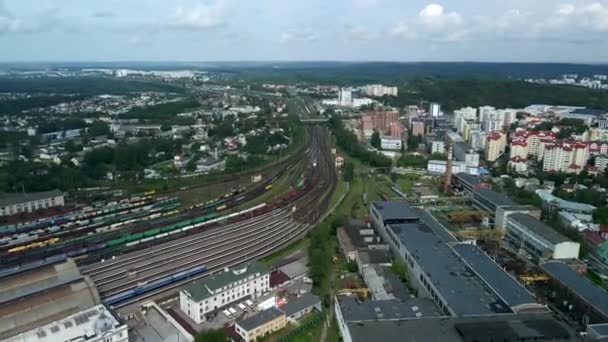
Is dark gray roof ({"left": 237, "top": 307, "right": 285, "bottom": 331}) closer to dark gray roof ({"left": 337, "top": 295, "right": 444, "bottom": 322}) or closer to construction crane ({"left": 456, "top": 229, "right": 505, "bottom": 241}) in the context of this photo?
dark gray roof ({"left": 337, "top": 295, "right": 444, "bottom": 322})

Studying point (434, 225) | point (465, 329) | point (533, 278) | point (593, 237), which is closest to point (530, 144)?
point (593, 237)

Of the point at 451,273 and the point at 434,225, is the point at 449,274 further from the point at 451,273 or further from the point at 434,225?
the point at 434,225

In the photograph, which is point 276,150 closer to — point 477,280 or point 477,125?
point 477,125

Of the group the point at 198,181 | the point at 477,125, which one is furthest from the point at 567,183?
the point at 198,181

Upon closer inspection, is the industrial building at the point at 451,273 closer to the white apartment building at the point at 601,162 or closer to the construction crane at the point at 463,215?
the construction crane at the point at 463,215

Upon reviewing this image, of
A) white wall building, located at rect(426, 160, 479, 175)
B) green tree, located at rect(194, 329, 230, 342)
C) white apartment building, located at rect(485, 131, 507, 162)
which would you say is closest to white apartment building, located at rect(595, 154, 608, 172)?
white apartment building, located at rect(485, 131, 507, 162)

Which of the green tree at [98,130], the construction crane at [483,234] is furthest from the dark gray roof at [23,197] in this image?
the construction crane at [483,234]
